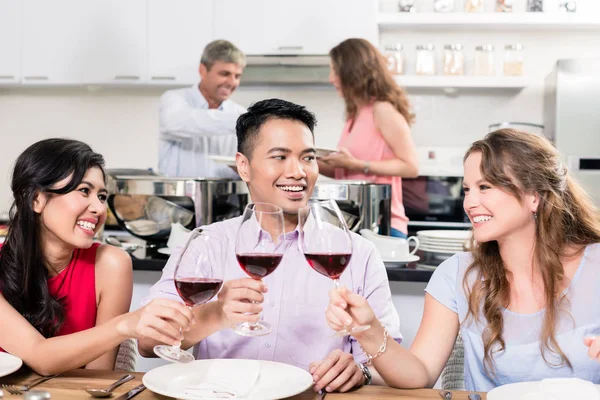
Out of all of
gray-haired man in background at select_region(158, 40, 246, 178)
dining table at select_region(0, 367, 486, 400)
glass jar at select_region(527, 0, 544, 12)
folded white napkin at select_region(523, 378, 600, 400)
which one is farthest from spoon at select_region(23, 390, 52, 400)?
glass jar at select_region(527, 0, 544, 12)

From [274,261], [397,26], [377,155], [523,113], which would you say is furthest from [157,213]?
[523,113]

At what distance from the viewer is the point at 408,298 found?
2.32 metres

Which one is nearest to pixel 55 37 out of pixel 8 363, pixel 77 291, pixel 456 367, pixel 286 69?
pixel 286 69

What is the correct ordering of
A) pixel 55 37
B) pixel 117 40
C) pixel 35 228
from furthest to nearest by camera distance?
pixel 55 37 → pixel 117 40 → pixel 35 228

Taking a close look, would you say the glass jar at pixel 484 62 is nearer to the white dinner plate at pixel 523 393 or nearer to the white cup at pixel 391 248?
the white cup at pixel 391 248

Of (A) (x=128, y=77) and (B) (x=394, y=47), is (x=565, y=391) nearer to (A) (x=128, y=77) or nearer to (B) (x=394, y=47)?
(B) (x=394, y=47)

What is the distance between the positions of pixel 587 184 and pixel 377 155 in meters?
1.55

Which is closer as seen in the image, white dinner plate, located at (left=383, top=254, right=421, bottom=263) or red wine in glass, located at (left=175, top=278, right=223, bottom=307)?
red wine in glass, located at (left=175, top=278, right=223, bottom=307)

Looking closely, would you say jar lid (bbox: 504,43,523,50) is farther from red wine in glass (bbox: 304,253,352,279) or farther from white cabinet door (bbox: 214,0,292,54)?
red wine in glass (bbox: 304,253,352,279)

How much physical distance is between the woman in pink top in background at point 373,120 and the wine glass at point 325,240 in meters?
1.98

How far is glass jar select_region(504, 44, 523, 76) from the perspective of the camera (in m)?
4.47

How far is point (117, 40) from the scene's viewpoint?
4.67m

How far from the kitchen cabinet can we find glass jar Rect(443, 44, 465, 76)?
18.7 inches

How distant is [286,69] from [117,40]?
1097mm
